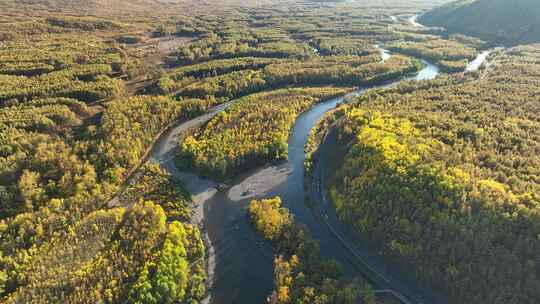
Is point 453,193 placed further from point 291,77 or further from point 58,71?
point 58,71

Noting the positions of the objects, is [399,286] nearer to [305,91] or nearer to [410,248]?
[410,248]

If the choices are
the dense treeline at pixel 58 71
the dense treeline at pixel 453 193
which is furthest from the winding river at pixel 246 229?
the dense treeline at pixel 58 71

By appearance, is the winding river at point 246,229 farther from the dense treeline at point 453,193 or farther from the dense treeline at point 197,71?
the dense treeline at point 197,71

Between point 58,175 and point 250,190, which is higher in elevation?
point 58,175

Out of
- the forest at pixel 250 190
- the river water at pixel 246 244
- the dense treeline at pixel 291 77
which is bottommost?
the river water at pixel 246 244

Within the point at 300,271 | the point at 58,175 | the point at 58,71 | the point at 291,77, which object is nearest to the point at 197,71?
the point at 291,77

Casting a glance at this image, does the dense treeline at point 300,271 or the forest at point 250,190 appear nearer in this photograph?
the dense treeline at point 300,271

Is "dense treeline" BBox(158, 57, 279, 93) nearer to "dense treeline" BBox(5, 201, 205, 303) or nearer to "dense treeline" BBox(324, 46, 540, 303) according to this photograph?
"dense treeline" BBox(324, 46, 540, 303)

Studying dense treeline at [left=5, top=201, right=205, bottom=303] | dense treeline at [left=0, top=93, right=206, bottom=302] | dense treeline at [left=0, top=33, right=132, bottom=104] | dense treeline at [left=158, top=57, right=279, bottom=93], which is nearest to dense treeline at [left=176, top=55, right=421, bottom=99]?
dense treeline at [left=158, top=57, right=279, bottom=93]

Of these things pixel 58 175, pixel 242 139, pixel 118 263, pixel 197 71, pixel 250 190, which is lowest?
pixel 118 263
